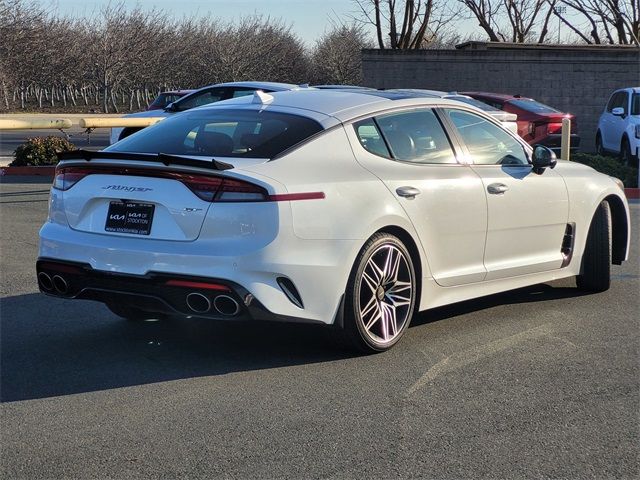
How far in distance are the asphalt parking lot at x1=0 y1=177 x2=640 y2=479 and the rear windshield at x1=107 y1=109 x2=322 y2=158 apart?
3.96 feet

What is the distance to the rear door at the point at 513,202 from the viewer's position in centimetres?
674

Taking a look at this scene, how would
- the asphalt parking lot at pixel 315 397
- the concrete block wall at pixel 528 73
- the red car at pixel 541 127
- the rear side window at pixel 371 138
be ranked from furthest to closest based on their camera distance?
the concrete block wall at pixel 528 73, the red car at pixel 541 127, the rear side window at pixel 371 138, the asphalt parking lot at pixel 315 397

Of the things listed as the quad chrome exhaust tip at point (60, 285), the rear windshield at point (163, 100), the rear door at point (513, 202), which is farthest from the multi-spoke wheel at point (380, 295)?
the rear windshield at point (163, 100)

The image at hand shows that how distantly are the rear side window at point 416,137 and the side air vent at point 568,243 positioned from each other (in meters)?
1.38

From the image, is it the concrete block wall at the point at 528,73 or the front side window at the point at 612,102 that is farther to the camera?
the concrete block wall at the point at 528,73

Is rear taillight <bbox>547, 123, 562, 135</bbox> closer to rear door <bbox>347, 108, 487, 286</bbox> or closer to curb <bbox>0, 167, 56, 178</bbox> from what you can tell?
curb <bbox>0, 167, 56, 178</bbox>

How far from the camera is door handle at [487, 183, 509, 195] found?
668cm

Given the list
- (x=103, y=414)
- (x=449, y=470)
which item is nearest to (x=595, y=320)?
(x=449, y=470)

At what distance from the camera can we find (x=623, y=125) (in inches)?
785

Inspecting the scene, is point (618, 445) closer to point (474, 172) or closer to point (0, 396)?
point (474, 172)

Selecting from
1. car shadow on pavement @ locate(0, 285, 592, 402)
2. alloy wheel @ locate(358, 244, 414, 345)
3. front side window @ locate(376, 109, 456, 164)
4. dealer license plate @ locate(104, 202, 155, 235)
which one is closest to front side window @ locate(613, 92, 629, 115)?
car shadow on pavement @ locate(0, 285, 592, 402)

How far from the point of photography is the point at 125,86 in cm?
Answer: 7519

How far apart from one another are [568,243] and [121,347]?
3525 millimetres

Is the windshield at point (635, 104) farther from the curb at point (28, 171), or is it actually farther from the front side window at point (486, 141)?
the front side window at point (486, 141)
